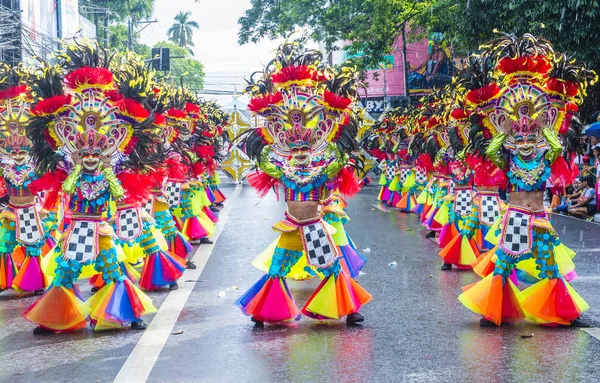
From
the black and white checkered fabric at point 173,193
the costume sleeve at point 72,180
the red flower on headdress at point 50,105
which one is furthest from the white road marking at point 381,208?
the red flower on headdress at point 50,105

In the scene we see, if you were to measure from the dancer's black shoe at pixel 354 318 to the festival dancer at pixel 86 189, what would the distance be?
1740mm

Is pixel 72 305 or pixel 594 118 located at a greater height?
pixel 594 118

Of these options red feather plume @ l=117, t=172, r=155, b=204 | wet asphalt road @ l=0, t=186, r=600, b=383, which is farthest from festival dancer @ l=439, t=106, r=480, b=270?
red feather plume @ l=117, t=172, r=155, b=204

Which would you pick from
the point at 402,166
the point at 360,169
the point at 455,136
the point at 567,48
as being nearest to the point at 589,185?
the point at 567,48

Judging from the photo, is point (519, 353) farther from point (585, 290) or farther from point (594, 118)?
point (594, 118)

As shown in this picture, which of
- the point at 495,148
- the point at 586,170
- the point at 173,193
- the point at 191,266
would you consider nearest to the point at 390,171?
the point at 586,170

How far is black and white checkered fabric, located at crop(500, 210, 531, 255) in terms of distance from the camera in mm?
6875

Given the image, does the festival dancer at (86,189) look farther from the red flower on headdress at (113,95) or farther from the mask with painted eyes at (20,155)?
the mask with painted eyes at (20,155)

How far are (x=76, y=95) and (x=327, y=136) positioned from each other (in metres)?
2.26

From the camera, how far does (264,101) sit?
23.7 feet

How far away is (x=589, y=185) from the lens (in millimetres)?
17000

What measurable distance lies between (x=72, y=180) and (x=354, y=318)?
8.89 ft

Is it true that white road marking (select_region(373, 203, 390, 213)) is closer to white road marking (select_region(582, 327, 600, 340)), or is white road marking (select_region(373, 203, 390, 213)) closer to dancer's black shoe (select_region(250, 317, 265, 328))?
dancer's black shoe (select_region(250, 317, 265, 328))

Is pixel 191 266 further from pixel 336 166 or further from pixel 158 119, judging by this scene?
pixel 336 166
